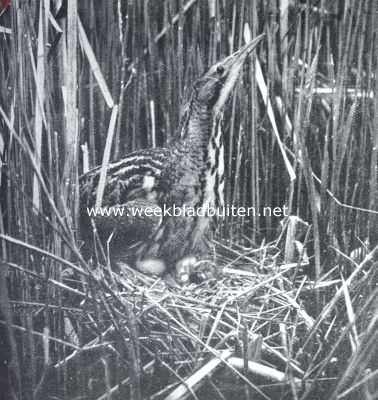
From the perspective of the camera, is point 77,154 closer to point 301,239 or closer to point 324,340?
point 301,239

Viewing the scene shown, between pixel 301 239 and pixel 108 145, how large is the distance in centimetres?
38

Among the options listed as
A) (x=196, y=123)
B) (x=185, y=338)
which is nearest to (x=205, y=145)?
(x=196, y=123)

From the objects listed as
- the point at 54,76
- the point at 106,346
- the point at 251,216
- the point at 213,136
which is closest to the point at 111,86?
the point at 54,76

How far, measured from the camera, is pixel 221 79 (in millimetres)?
952

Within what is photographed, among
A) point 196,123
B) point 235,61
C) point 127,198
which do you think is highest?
point 235,61

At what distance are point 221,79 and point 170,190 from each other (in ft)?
0.74

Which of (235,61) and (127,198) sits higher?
(235,61)

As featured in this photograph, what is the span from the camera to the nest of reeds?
0.96 m

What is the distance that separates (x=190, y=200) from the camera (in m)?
1.03

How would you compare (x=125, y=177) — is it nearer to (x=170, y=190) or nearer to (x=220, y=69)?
(x=170, y=190)

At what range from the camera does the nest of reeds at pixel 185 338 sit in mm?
958

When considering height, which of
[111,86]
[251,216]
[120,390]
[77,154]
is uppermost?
[111,86]

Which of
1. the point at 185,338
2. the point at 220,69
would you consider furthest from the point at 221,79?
the point at 185,338

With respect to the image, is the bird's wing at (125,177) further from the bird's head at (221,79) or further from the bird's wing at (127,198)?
the bird's head at (221,79)
